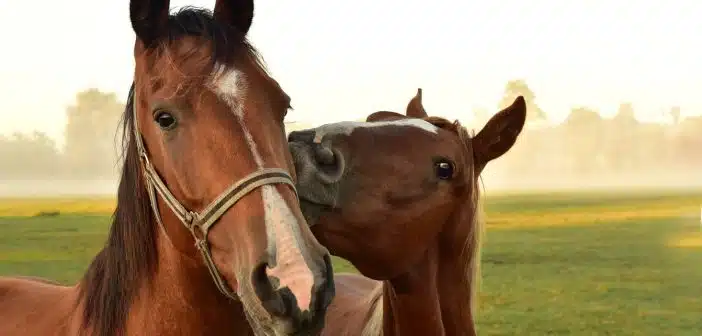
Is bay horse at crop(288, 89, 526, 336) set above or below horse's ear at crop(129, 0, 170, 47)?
below

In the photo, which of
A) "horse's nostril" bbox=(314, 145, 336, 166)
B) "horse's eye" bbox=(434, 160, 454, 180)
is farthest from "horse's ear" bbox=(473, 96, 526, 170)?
"horse's nostril" bbox=(314, 145, 336, 166)

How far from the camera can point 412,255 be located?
290 centimetres

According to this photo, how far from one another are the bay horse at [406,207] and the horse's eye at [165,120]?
78 cm

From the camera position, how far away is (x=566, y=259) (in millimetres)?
15844

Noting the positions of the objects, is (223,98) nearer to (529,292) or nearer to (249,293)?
(249,293)

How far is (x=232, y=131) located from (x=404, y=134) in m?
1.28

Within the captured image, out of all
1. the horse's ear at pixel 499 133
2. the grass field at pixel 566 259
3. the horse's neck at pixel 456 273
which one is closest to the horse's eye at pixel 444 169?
the horse's neck at pixel 456 273

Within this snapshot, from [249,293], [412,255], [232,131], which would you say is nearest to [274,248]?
[249,293]

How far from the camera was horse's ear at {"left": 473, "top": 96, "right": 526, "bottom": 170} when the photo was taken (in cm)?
318

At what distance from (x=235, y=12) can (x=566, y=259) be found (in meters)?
15.0

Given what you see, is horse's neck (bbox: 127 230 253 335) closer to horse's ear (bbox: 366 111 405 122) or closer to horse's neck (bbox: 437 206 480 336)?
horse's neck (bbox: 437 206 480 336)

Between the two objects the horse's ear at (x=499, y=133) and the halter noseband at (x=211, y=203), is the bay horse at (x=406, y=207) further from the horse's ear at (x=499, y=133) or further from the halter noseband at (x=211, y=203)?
the halter noseband at (x=211, y=203)

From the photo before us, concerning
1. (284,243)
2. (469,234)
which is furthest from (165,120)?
(469,234)

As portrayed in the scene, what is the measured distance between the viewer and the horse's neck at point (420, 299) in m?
2.95
